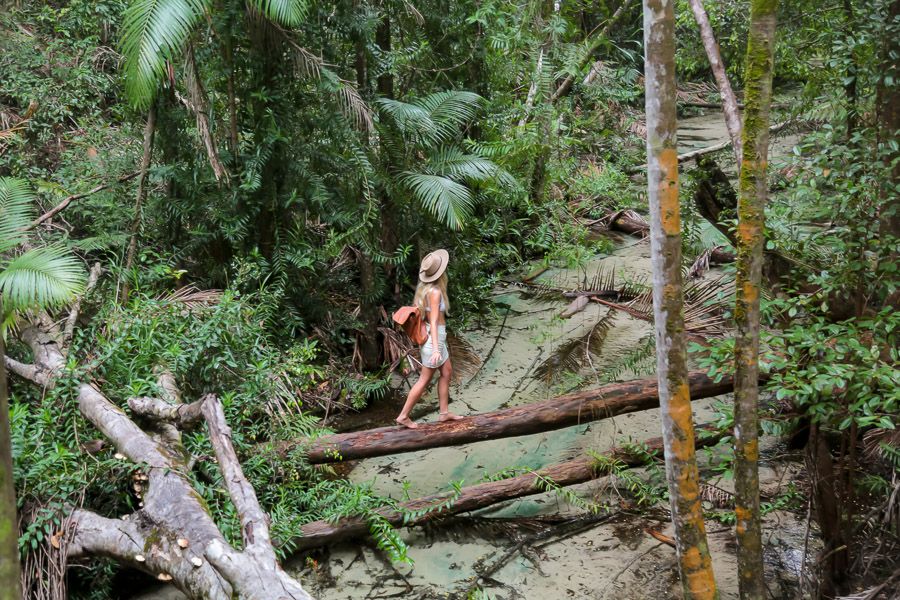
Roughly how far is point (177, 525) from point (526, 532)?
2.51m

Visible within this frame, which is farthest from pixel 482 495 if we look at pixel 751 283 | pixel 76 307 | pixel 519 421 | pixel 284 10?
pixel 284 10

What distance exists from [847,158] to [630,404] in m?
2.55

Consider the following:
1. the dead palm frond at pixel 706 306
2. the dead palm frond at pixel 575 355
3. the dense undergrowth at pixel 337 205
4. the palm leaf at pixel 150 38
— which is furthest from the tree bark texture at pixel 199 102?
the dead palm frond at pixel 706 306

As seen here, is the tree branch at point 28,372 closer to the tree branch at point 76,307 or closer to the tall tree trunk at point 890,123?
the tree branch at point 76,307

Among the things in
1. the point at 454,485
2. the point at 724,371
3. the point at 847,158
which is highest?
the point at 847,158

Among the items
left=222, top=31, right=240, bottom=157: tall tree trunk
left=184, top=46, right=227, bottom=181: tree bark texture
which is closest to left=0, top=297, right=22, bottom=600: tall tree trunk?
left=184, top=46, right=227, bottom=181: tree bark texture

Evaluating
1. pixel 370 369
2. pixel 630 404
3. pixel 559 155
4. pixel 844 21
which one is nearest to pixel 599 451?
pixel 630 404

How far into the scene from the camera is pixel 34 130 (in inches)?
352

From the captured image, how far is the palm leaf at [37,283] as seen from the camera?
4.78 m

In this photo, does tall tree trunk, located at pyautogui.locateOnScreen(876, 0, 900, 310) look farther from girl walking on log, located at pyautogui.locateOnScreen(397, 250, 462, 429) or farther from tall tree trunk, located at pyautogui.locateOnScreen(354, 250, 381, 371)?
tall tree trunk, located at pyautogui.locateOnScreen(354, 250, 381, 371)

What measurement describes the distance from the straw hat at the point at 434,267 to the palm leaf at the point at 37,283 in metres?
2.70

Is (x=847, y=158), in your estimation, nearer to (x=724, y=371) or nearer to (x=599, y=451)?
(x=724, y=371)

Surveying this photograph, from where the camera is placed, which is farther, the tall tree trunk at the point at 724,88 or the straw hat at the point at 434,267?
the straw hat at the point at 434,267

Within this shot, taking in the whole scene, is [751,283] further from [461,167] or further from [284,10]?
[461,167]
